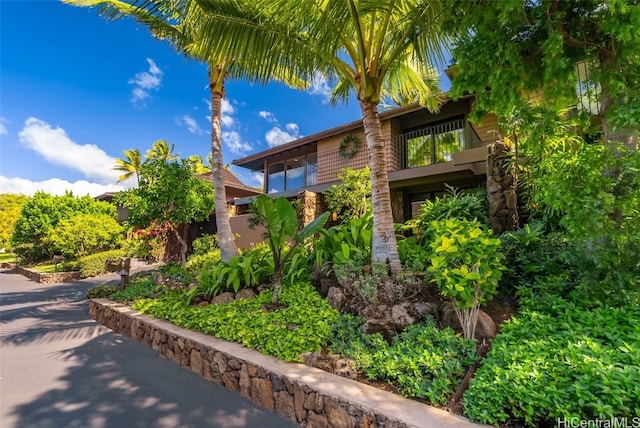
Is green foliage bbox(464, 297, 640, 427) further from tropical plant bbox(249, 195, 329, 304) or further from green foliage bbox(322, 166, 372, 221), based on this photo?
green foliage bbox(322, 166, 372, 221)

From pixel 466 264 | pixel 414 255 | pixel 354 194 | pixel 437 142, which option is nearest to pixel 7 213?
pixel 354 194

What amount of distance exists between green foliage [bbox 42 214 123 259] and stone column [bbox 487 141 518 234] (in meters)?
19.0

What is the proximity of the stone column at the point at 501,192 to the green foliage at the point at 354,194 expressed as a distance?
11.8 ft

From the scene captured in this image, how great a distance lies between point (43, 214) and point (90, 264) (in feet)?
21.8

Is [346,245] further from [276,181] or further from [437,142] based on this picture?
[276,181]

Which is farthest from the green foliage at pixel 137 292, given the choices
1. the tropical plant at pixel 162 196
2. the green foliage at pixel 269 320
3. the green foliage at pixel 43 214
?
the green foliage at pixel 43 214

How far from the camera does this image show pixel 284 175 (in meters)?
15.8

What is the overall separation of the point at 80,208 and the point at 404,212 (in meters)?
20.7

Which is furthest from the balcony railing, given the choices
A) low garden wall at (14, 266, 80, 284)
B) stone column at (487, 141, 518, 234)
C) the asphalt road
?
low garden wall at (14, 266, 80, 284)

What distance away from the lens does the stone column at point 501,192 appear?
578cm

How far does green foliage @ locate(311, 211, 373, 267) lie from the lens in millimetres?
5500

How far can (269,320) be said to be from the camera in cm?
447

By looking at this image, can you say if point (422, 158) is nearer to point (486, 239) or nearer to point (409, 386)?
point (486, 239)

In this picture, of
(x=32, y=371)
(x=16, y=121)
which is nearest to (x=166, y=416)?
(x=32, y=371)
